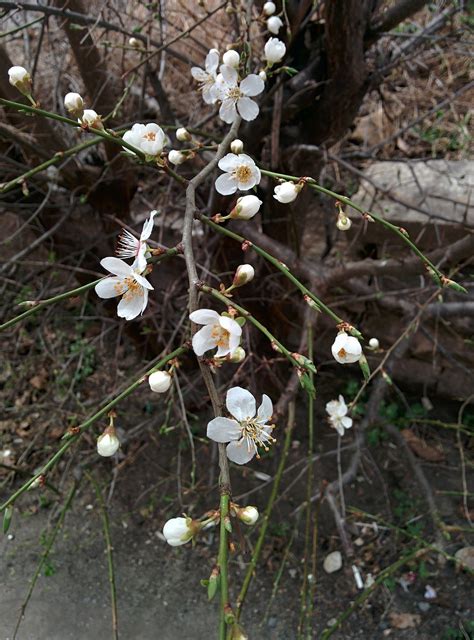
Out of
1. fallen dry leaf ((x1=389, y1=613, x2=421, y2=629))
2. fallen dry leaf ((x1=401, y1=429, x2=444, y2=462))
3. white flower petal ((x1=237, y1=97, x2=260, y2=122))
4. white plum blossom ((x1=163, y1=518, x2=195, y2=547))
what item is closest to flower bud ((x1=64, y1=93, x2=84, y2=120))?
white flower petal ((x1=237, y1=97, x2=260, y2=122))

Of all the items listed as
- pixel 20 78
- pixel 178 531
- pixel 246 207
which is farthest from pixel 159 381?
pixel 20 78

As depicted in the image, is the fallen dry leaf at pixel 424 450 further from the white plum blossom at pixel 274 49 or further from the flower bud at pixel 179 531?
the flower bud at pixel 179 531

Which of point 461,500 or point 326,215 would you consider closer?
point 461,500

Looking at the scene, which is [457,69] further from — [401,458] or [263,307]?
[401,458]

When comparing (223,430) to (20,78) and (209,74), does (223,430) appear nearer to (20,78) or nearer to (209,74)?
(20,78)

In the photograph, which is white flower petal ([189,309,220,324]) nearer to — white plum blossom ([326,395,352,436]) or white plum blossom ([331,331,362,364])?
white plum blossom ([331,331,362,364])

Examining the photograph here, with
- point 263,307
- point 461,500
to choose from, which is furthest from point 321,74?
point 461,500

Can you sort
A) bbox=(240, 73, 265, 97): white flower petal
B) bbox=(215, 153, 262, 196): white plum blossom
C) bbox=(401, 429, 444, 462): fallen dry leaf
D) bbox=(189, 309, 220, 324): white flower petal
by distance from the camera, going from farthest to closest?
bbox=(401, 429, 444, 462): fallen dry leaf < bbox=(240, 73, 265, 97): white flower petal < bbox=(215, 153, 262, 196): white plum blossom < bbox=(189, 309, 220, 324): white flower petal

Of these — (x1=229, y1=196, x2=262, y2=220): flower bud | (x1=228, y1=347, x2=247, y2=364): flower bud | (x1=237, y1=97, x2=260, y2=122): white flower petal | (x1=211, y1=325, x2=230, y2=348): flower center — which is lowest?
(x1=228, y1=347, x2=247, y2=364): flower bud

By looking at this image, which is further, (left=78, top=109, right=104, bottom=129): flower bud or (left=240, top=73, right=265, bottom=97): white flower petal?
(left=240, top=73, right=265, bottom=97): white flower petal
